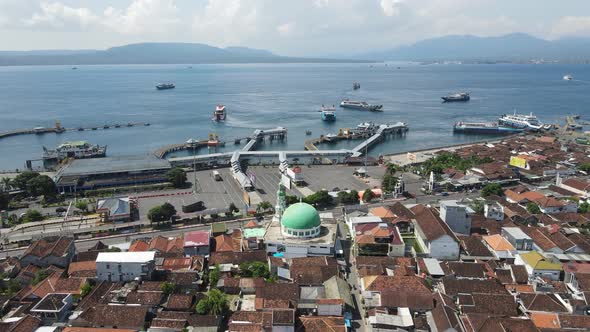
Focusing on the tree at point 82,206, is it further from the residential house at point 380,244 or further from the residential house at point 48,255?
the residential house at point 380,244

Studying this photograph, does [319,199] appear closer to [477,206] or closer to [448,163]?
[477,206]

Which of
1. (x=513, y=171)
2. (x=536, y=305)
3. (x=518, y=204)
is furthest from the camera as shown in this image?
(x=513, y=171)

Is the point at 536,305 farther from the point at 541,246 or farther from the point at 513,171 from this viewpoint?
the point at 513,171

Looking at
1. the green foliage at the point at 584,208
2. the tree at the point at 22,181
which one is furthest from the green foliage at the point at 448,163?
the tree at the point at 22,181

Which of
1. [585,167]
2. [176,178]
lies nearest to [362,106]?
[585,167]

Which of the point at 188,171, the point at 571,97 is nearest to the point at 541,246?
the point at 188,171

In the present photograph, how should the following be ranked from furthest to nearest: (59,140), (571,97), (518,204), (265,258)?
1. (571,97)
2. (59,140)
3. (518,204)
4. (265,258)

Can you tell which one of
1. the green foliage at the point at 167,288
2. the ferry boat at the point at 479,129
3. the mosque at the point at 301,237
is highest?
the mosque at the point at 301,237
